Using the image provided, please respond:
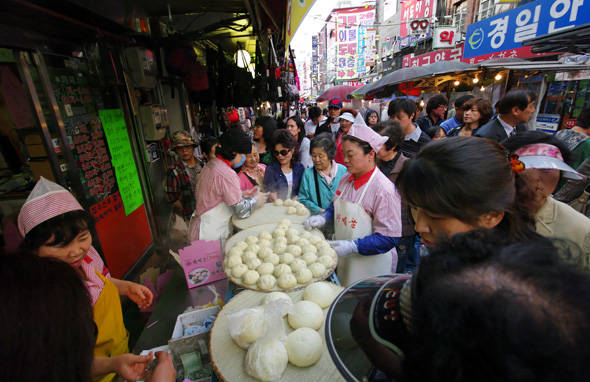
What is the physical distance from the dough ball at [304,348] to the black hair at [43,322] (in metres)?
0.77

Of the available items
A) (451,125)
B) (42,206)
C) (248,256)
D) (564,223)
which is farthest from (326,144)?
(451,125)

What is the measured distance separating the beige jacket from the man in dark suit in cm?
256

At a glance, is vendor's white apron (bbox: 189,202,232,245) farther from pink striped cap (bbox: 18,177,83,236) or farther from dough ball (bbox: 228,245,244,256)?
pink striped cap (bbox: 18,177,83,236)

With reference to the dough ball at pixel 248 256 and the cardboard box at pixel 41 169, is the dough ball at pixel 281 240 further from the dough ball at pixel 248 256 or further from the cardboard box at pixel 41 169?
the cardboard box at pixel 41 169

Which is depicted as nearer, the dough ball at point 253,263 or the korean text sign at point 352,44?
the dough ball at point 253,263

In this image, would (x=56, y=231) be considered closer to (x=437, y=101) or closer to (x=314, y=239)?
(x=314, y=239)

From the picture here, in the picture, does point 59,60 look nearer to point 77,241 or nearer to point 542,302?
point 77,241

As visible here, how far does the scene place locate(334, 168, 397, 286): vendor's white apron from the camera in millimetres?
2209

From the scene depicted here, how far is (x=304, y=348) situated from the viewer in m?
1.14

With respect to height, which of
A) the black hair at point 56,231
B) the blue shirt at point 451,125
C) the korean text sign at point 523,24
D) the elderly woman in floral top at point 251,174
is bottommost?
the elderly woman in floral top at point 251,174

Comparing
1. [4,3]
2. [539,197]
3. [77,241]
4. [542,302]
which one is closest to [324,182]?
[539,197]

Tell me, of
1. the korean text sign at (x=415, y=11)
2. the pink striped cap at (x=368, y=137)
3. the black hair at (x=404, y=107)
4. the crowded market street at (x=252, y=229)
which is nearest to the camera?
the crowded market street at (x=252, y=229)

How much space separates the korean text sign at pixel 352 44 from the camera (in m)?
30.2

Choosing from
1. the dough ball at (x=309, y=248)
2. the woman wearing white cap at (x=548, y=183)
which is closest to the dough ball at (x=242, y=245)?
the dough ball at (x=309, y=248)
